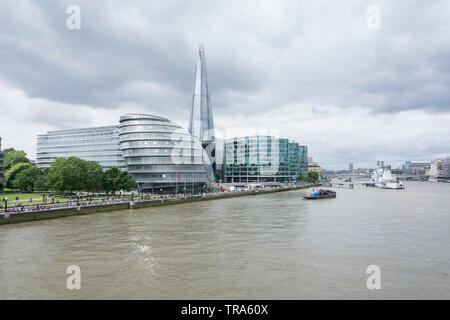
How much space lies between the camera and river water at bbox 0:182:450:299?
15.9 m

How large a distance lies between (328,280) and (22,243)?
84.4 ft

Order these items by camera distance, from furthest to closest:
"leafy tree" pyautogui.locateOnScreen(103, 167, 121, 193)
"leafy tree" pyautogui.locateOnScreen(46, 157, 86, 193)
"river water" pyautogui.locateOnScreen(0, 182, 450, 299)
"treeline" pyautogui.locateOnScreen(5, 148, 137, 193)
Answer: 1. "leafy tree" pyautogui.locateOnScreen(103, 167, 121, 193)
2. "treeline" pyautogui.locateOnScreen(5, 148, 137, 193)
3. "leafy tree" pyautogui.locateOnScreen(46, 157, 86, 193)
4. "river water" pyautogui.locateOnScreen(0, 182, 450, 299)

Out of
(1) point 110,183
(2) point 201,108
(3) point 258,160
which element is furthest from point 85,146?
(3) point 258,160

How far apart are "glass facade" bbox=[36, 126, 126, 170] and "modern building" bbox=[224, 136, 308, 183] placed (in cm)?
7810

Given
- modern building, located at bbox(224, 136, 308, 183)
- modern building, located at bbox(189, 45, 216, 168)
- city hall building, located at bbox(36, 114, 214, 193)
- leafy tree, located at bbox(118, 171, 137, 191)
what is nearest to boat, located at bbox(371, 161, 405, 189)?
modern building, located at bbox(224, 136, 308, 183)

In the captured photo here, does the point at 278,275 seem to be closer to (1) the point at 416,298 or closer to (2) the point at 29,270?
(1) the point at 416,298

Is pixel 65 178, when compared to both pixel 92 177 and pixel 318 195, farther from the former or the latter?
pixel 318 195

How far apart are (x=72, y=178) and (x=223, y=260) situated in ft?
152

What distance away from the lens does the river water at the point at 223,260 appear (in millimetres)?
15859

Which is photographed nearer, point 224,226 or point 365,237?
point 365,237

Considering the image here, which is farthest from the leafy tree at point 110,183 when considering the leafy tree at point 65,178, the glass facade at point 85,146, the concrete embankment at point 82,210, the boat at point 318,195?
the boat at point 318,195

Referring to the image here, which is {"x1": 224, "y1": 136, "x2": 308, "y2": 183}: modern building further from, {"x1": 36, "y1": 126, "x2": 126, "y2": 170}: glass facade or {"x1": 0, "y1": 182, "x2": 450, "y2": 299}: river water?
{"x1": 0, "y1": 182, "x2": 450, "y2": 299}: river water

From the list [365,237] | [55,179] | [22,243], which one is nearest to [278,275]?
[365,237]
